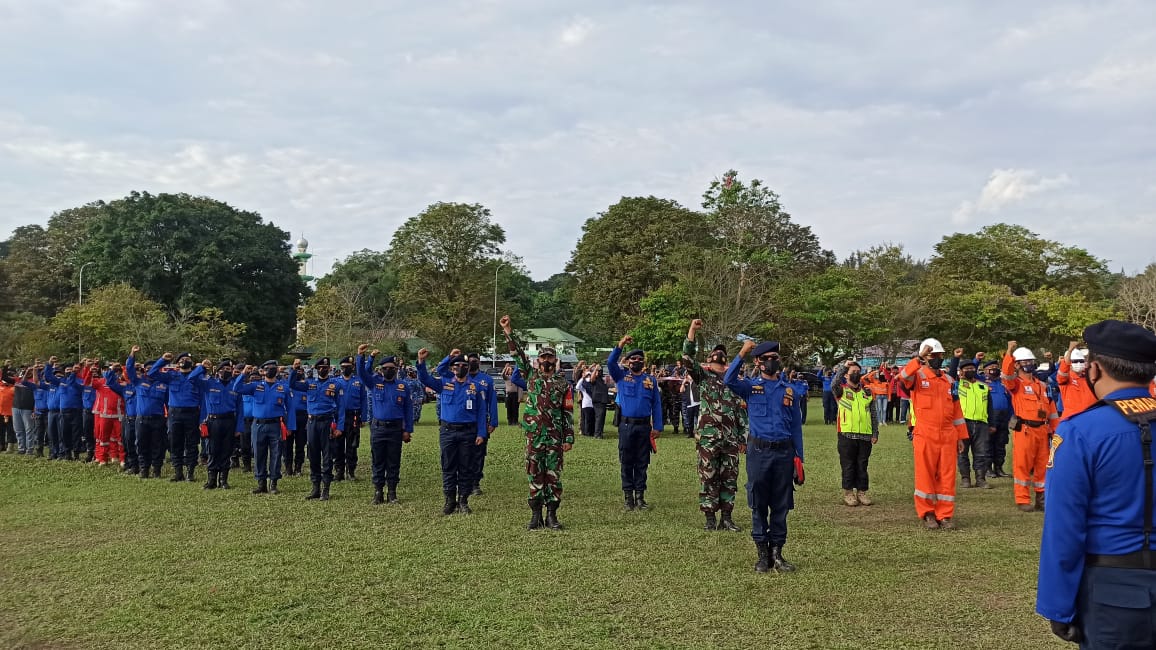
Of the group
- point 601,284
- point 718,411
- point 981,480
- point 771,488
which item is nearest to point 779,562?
point 771,488

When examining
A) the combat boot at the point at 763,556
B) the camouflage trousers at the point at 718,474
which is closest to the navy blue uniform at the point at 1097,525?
the combat boot at the point at 763,556

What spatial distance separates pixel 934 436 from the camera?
30.8 feet

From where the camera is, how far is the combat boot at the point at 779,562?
288 inches

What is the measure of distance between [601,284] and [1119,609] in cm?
4622

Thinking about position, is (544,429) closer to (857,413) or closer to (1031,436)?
(857,413)

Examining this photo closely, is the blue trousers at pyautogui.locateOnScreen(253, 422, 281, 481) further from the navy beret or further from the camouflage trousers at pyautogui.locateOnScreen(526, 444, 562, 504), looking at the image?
the navy beret

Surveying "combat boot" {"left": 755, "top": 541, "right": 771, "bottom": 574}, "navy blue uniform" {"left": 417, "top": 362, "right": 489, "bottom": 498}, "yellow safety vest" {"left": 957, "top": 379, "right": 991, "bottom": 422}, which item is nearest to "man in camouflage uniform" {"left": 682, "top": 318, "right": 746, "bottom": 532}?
"combat boot" {"left": 755, "top": 541, "right": 771, "bottom": 574}

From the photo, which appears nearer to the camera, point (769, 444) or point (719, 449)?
point (769, 444)

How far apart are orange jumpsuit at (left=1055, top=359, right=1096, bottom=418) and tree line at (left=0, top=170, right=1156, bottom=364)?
28.3m

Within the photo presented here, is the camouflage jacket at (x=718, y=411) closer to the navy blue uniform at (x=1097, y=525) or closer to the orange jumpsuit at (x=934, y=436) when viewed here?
the orange jumpsuit at (x=934, y=436)

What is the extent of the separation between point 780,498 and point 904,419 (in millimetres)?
21127

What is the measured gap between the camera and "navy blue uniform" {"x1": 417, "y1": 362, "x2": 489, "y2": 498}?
1021cm

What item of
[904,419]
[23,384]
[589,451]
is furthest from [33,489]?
[904,419]

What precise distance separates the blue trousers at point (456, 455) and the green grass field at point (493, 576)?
21.0 inches
